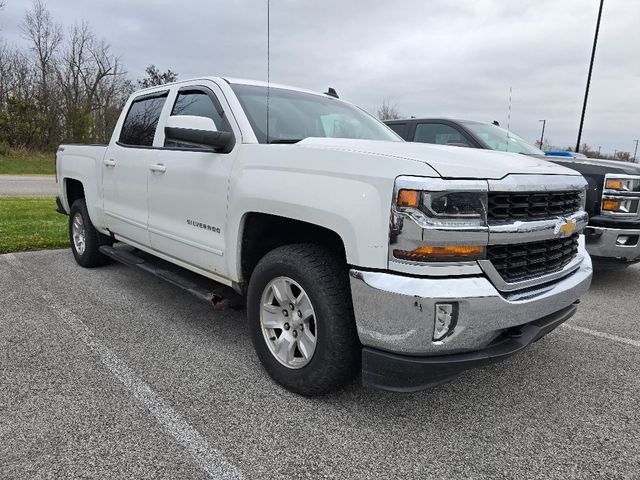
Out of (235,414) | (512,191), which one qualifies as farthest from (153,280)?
(512,191)

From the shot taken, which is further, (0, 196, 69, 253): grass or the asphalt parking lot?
(0, 196, 69, 253): grass

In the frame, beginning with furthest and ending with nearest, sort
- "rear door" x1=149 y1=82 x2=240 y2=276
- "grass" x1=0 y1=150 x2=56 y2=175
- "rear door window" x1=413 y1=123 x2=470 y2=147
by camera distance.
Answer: "grass" x1=0 y1=150 x2=56 y2=175, "rear door window" x1=413 y1=123 x2=470 y2=147, "rear door" x1=149 y1=82 x2=240 y2=276

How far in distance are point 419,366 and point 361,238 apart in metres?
0.65

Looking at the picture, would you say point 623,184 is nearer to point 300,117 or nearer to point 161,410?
point 300,117

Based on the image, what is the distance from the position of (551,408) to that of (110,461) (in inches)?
93.1

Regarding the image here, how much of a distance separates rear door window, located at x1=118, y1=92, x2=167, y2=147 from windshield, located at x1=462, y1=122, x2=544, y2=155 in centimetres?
382

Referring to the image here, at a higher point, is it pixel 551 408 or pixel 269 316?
pixel 269 316

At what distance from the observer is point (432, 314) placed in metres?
2.06

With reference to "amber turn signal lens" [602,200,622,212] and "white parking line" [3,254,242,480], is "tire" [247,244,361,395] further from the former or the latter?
"amber turn signal lens" [602,200,622,212]

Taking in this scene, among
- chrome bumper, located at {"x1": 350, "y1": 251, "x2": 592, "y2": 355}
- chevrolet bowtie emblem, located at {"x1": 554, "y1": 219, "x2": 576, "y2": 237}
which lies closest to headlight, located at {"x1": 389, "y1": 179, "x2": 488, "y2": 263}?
chrome bumper, located at {"x1": 350, "y1": 251, "x2": 592, "y2": 355}

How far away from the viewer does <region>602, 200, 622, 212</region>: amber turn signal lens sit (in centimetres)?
496

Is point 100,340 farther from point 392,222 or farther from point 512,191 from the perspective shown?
point 512,191

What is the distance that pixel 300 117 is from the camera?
344 centimetres

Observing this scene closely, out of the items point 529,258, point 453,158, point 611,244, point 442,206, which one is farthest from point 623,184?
point 442,206
